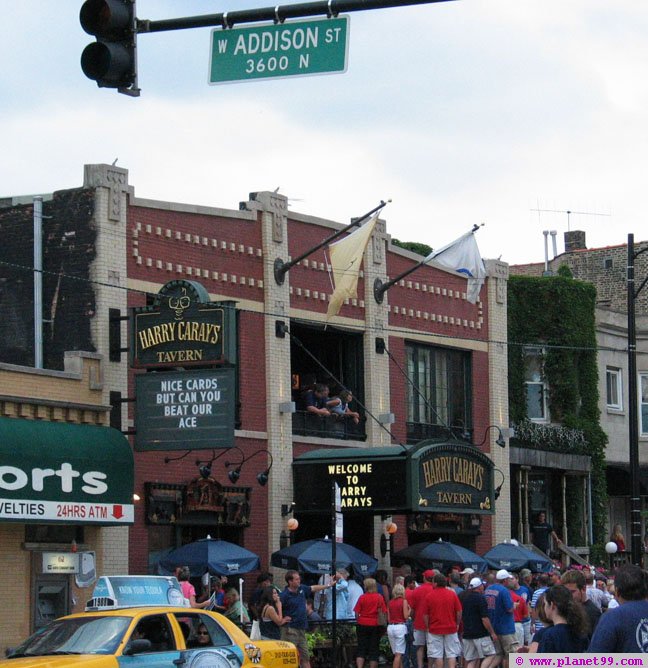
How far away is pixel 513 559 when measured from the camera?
30.9m

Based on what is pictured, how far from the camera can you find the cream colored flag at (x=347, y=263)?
2933 centimetres

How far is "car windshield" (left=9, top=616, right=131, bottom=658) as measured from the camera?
16016 millimetres

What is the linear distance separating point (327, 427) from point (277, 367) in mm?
2323

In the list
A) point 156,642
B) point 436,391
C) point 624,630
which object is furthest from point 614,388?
point 624,630

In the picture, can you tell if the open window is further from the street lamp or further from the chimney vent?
the chimney vent

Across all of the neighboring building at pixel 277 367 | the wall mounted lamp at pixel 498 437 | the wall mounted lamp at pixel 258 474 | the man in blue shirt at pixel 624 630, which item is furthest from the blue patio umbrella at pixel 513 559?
the man in blue shirt at pixel 624 630

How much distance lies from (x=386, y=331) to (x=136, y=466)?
8085 millimetres

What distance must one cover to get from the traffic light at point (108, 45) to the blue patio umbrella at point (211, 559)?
561 inches

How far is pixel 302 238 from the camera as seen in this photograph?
30859 mm

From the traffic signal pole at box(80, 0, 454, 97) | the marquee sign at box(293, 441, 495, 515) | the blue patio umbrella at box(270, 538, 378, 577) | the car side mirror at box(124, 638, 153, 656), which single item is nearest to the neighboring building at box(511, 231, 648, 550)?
the marquee sign at box(293, 441, 495, 515)

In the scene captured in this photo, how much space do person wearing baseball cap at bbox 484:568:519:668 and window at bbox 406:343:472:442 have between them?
10.1 m

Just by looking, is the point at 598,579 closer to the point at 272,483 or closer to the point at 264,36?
the point at 272,483

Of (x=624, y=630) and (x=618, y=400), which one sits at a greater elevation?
(x=618, y=400)

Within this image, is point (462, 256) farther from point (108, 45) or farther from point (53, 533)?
point (108, 45)
